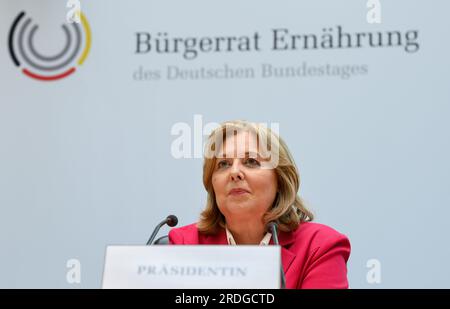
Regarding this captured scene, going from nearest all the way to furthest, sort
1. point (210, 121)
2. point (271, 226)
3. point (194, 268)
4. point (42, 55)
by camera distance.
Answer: point (194, 268) < point (271, 226) < point (210, 121) < point (42, 55)

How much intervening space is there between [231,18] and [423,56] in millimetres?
973

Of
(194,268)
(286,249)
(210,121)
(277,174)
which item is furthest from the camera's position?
(210,121)

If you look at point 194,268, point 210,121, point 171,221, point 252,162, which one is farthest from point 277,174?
point 210,121

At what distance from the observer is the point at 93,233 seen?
3.54 m

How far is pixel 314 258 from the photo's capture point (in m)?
2.05

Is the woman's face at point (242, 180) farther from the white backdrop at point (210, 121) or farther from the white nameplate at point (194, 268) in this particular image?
the white backdrop at point (210, 121)

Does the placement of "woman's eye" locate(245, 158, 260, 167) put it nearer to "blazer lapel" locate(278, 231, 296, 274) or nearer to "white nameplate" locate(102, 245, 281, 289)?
"blazer lapel" locate(278, 231, 296, 274)

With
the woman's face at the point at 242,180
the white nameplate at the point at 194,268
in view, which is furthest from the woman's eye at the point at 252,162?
the white nameplate at the point at 194,268

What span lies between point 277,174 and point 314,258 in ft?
1.05

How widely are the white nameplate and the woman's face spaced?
610 mm

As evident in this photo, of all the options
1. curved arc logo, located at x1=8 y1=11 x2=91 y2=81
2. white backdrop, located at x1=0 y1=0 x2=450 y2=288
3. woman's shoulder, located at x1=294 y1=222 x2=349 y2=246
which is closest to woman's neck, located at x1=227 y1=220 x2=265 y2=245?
woman's shoulder, located at x1=294 y1=222 x2=349 y2=246

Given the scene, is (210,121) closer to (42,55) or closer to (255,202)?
(42,55)

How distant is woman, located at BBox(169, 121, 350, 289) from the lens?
212 centimetres

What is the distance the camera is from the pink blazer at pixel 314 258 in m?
2.00
